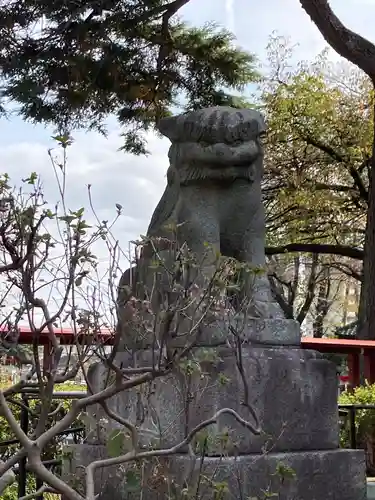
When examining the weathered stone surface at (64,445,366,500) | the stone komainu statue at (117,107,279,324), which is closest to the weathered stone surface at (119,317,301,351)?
the stone komainu statue at (117,107,279,324)

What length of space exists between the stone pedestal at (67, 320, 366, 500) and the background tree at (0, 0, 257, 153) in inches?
204

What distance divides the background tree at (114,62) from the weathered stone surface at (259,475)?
5.43m

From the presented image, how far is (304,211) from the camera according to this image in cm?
1772

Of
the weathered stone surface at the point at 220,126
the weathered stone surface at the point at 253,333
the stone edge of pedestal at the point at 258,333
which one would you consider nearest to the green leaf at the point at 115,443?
the weathered stone surface at the point at 253,333

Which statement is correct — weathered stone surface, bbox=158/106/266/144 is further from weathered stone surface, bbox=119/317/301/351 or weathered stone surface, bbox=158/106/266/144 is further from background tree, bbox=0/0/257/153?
background tree, bbox=0/0/257/153

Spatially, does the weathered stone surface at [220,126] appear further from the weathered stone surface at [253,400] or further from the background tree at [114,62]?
the background tree at [114,62]

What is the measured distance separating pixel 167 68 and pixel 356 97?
339 inches

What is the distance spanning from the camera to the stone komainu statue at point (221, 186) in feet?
16.8

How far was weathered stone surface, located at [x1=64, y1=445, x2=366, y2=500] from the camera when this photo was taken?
4.23m

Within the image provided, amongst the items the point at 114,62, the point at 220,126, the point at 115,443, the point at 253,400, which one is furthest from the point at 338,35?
the point at 115,443

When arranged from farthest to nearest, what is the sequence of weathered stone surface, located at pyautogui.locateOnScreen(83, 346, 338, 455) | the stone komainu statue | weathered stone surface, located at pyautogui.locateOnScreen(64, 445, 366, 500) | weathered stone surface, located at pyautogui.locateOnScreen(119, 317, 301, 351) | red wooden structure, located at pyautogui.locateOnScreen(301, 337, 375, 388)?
red wooden structure, located at pyautogui.locateOnScreen(301, 337, 375, 388) < the stone komainu statue < weathered stone surface, located at pyautogui.locateOnScreen(119, 317, 301, 351) < weathered stone surface, located at pyautogui.locateOnScreen(83, 346, 338, 455) < weathered stone surface, located at pyautogui.locateOnScreen(64, 445, 366, 500)

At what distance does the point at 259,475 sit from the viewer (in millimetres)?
4465

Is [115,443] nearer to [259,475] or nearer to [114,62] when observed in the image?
[259,475]

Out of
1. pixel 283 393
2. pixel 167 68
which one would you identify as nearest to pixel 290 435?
pixel 283 393
